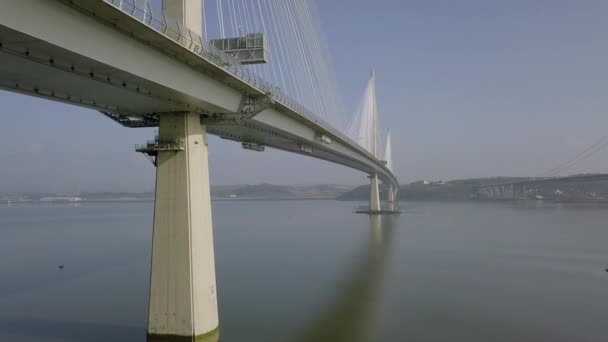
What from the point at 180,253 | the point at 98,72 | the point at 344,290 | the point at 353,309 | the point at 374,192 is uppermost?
the point at 98,72

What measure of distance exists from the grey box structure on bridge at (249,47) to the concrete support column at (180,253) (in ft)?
8.26

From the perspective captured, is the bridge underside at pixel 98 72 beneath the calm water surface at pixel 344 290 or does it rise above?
above

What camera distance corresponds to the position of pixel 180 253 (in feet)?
34.7

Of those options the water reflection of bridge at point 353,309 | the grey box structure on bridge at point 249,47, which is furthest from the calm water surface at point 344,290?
the grey box structure on bridge at point 249,47

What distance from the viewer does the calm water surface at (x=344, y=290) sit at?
12.0 meters

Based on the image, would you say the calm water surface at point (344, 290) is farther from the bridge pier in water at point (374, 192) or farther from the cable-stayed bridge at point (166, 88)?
the bridge pier in water at point (374, 192)

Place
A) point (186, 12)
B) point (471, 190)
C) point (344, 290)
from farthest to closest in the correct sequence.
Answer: point (471, 190)
point (344, 290)
point (186, 12)

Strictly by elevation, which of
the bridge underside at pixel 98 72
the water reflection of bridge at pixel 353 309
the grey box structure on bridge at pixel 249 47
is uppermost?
the grey box structure on bridge at pixel 249 47

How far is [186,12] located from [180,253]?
5541mm

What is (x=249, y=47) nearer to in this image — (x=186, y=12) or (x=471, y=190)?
(x=186, y=12)

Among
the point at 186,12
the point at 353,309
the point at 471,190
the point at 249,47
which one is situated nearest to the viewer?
the point at 186,12

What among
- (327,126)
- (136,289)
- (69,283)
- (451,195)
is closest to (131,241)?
(69,283)

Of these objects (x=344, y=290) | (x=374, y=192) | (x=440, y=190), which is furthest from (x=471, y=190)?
(x=344, y=290)

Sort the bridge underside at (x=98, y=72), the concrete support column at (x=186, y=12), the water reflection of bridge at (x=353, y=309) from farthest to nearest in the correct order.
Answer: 1. the water reflection of bridge at (x=353, y=309)
2. the concrete support column at (x=186, y=12)
3. the bridge underside at (x=98, y=72)
